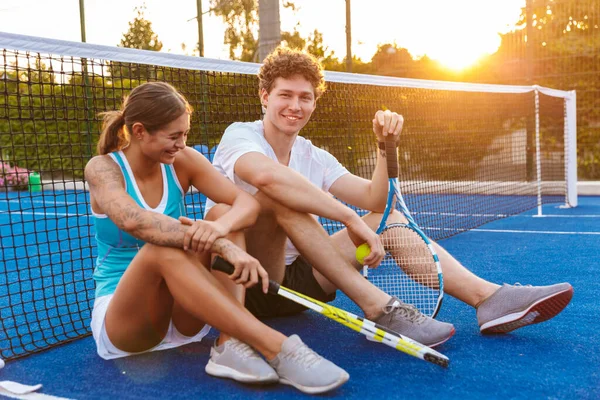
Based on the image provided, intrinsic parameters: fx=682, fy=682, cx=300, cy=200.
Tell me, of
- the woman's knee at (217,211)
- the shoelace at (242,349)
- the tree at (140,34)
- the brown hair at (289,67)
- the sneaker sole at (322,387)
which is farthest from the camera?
the tree at (140,34)

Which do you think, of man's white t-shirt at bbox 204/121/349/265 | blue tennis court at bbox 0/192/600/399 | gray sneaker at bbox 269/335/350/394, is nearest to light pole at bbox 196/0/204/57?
blue tennis court at bbox 0/192/600/399

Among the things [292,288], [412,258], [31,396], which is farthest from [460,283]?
[31,396]

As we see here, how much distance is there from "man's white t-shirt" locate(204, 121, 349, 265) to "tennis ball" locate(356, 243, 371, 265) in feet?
1.16

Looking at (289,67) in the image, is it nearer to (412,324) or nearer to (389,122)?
(389,122)

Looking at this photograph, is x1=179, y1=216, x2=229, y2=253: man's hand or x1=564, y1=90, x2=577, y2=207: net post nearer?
x1=179, y1=216, x2=229, y2=253: man's hand

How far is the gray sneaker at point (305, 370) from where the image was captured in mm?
2092

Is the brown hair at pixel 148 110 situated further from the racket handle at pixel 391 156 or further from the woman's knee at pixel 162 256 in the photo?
the racket handle at pixel 391 156

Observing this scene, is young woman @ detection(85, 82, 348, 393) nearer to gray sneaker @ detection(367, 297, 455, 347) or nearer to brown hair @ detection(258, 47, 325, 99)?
gray sneaker @ detection(367, 297, 455, 347)

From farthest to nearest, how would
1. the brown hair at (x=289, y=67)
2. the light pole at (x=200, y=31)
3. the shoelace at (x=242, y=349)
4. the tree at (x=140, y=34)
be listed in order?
the tree at (x=140, y=34) < the light pole at (x=200, y=31) < the brown hair at (x=289, y=67) < the shoelace at (x=242, y=349)

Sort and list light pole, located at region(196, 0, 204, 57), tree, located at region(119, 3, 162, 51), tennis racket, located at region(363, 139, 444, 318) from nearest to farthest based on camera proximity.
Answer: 1. tennis racket, located at region(363, 139, 444, 318)
2. light pole, located at region(196, 0, 204, 57)
3. tree, located at region(119, 3, 162, 51)

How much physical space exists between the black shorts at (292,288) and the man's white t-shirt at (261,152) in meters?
0.06

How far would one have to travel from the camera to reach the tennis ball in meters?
2.56

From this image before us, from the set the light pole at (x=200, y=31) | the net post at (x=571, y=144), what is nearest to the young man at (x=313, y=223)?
the net post at (x=571, y=144)

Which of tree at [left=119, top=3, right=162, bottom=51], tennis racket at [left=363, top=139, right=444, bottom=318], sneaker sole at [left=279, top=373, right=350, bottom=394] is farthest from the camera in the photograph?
tree at [left=119, top=3, right=162, bottom=51]
